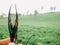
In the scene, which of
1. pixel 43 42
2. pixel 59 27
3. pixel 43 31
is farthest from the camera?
pixel 59 27

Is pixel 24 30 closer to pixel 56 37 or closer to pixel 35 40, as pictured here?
pixel 35 40

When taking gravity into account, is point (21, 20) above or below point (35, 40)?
above

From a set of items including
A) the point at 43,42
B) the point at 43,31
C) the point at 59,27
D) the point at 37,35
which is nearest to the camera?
the point at 43,42

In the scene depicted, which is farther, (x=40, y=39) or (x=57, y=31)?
→ (x=57, y=31)

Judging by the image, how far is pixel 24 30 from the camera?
267 cm

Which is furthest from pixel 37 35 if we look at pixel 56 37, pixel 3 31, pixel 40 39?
pixel 3 31

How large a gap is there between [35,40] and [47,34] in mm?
347

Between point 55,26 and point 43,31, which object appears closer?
point 43,31

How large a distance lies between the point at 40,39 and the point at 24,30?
38 centimetres

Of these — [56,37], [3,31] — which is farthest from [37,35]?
[3,31]

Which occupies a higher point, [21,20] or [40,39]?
[21,20]

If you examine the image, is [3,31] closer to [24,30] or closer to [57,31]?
[24,30]

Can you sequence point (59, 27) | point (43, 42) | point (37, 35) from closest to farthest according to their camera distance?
point (43, 42), point (37, 35), point (59, 27)

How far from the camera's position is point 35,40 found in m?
2.39
